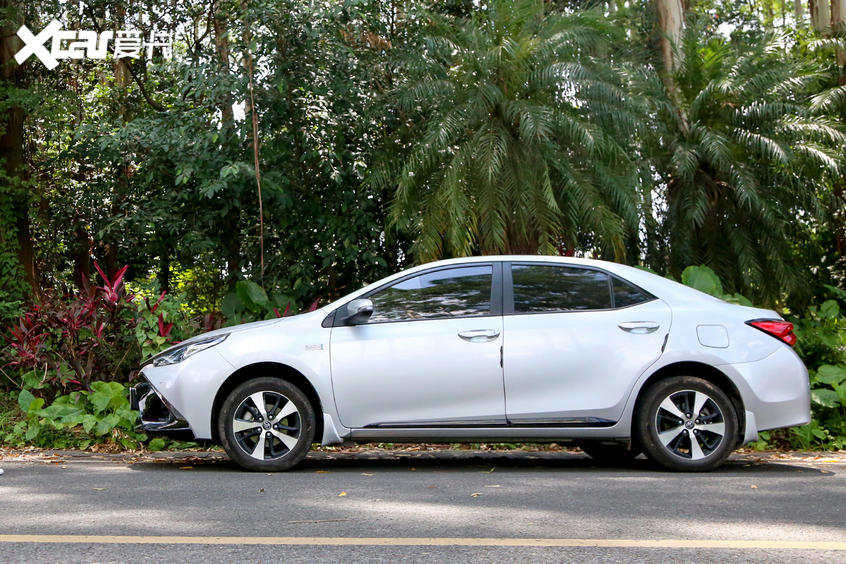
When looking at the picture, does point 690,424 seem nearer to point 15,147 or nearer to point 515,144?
point 515,144

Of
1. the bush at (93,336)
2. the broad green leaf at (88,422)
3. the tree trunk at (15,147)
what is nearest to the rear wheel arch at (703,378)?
the broad green leaf at (88,422)

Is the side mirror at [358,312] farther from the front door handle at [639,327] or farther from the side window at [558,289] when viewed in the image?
the front door handle at [639,327]

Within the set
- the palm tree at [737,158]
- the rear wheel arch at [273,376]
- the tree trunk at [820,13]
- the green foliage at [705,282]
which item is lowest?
the rear wheel arch at [273,376]

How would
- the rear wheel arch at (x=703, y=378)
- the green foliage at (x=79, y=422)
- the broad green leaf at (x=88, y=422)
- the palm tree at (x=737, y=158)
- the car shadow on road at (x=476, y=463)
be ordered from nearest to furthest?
the rear wheel arch at (x=703, y=378) → the car shadow on road at (x=476, y=463) → the broad green leaf at (x=88, y=422) → the green foliage at (x=79, y=422) → the palm tree at (x=737, y=158)

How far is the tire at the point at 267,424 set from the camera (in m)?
7.41

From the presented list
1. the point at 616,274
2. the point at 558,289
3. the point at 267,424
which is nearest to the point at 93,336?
the point at 267,424

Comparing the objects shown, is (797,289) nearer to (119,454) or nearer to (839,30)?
(839,30)

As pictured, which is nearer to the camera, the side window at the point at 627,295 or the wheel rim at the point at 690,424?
the wheel rim at the point at 690,424

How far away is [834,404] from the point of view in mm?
10000

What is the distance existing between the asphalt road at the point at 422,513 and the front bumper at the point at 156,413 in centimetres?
35

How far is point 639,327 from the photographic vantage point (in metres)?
7.45

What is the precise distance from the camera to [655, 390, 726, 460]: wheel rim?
7.41m
